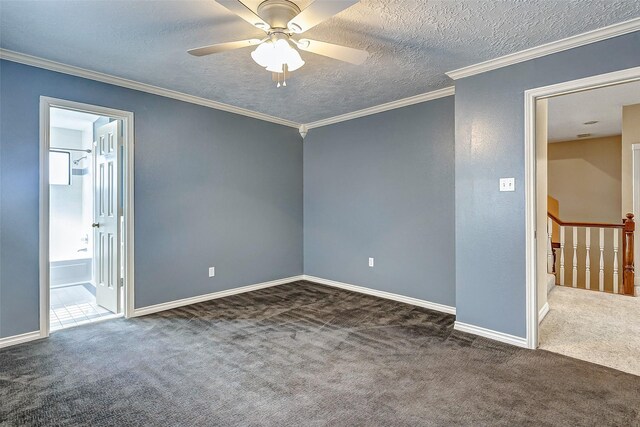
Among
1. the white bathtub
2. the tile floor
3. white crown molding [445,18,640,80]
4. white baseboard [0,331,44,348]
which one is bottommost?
the tile floor

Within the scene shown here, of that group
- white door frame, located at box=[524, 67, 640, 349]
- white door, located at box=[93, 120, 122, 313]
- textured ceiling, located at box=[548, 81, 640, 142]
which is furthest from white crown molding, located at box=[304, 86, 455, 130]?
white door, located at box=[93, 120, 122, 313]

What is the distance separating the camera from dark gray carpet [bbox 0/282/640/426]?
72.9 inches

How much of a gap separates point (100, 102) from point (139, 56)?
82cm

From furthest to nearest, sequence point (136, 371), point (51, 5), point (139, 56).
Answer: point (139, 56), point (136, 371), point (51, 5)

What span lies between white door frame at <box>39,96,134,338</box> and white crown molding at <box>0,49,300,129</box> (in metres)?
0.27

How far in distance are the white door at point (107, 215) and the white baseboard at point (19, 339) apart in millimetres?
730

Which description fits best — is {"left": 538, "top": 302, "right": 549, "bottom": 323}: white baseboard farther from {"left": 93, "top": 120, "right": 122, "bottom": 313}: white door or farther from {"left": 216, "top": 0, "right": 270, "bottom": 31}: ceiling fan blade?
{"left": 93, "top": 120, "right": 122, "bottom": 313}: white door

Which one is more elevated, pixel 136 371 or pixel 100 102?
pixel 100 102

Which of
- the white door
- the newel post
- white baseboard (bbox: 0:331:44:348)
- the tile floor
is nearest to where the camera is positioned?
white baseboard (bbox: 0:331:44:348)

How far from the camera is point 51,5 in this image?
2.04 metres

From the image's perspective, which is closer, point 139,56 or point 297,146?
point 139,56

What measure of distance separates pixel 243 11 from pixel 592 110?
515cm

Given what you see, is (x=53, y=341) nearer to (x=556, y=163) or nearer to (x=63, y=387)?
(x=63, y=387)


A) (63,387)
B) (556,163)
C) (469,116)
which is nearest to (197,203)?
(63,387)
